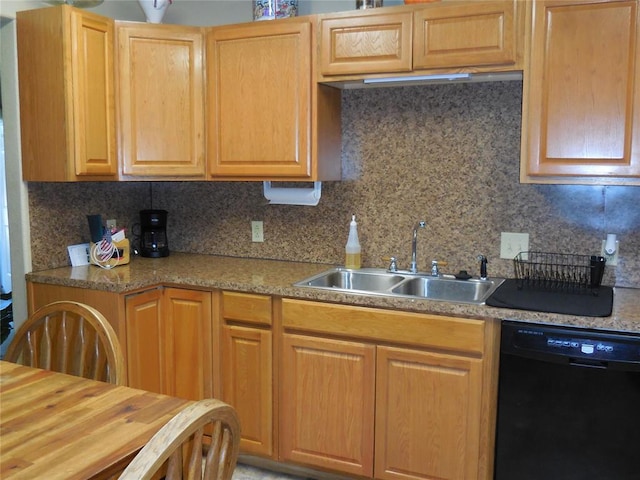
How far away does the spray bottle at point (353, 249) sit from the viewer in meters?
2.84

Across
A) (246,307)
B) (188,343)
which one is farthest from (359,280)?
(188,343)

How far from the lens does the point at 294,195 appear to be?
295 centimetres

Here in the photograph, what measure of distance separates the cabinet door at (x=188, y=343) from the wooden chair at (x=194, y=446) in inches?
61.4

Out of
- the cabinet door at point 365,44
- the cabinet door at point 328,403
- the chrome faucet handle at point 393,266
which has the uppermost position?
the cabinet door at point 365,44

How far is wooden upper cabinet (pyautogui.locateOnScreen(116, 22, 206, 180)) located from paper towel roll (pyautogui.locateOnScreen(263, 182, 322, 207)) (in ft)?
1.16

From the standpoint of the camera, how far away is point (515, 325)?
208cm

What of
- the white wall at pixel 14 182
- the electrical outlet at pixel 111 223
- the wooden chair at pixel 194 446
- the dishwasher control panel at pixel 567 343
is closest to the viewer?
the wooden chair at pixel 194 446

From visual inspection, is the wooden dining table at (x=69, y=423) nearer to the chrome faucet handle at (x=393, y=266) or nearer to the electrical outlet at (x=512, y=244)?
the chrome faucet handle at (x=393, y=266)

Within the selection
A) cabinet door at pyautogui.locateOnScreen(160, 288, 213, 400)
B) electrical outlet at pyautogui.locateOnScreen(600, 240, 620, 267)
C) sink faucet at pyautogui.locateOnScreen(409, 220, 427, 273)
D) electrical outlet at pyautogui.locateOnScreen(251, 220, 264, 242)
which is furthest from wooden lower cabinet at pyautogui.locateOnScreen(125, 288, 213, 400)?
electrical outlet at pyautogui.locateOnScreen(600, 240, 620, 267)

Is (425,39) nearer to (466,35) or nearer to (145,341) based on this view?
(466,35)

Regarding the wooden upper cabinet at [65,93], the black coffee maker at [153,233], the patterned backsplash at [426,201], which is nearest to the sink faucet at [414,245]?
the patterned backsplash at [426,201]

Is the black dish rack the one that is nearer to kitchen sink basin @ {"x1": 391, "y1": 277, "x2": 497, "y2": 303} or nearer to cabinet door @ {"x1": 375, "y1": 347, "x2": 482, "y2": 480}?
kitchen sink basin @ {"x1": 391, "y1": 277, "x2": 497, "y2": 303}

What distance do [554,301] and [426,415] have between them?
2.10 feet

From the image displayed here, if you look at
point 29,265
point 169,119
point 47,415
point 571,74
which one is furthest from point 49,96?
point 571,74
